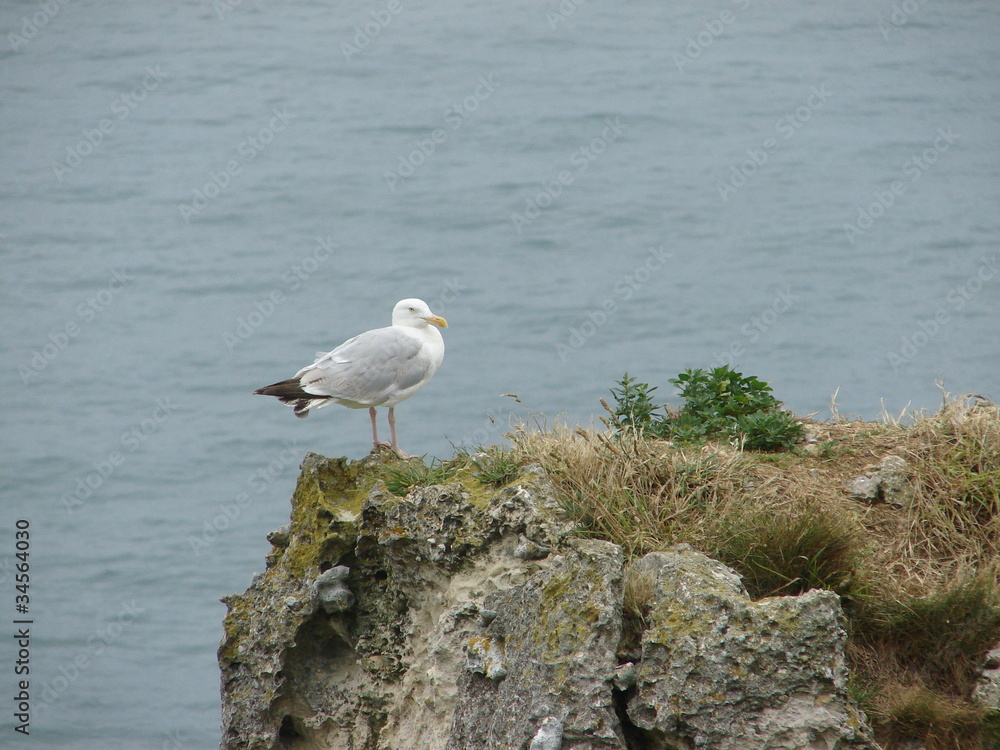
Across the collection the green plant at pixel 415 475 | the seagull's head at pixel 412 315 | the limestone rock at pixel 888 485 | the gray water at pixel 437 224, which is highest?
the seagull's head at pixel 412 315

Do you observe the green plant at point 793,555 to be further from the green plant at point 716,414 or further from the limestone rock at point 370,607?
the green plant at point 716,414

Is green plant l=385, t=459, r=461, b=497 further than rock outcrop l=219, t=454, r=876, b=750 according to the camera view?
Yes

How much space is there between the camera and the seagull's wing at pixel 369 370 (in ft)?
27.6

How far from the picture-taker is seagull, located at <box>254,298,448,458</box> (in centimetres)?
841

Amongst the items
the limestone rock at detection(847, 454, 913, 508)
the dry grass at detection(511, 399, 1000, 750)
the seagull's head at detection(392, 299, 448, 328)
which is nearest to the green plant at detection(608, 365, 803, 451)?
the dry grass at detection(511, 399, 1000, 750)

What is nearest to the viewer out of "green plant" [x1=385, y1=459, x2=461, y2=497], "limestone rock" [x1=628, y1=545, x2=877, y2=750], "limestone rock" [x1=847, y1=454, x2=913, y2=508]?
"limestone rock" [x1=628, y1=545, x2=877, y2=750]

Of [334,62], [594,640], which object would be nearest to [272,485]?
[334,62]

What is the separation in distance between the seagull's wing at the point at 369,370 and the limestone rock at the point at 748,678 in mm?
3460

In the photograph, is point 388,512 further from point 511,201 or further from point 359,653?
point 511,201

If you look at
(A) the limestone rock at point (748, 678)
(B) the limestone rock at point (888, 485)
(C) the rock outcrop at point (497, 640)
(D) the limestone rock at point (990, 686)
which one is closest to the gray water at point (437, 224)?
(C) the rock outcrop at point (497, 640)

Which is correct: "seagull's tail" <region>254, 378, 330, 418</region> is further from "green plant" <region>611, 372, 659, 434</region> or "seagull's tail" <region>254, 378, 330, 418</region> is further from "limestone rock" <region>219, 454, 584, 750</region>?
"green plant" <region>611, 372, 659, 434</region>

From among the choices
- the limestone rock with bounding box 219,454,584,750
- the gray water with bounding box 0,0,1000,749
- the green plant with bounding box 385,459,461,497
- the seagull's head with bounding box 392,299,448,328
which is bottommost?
the gray water with bounding box 0,0,1000,749

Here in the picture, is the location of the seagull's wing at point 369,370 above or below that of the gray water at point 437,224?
above

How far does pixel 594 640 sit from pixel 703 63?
73.1 meters
